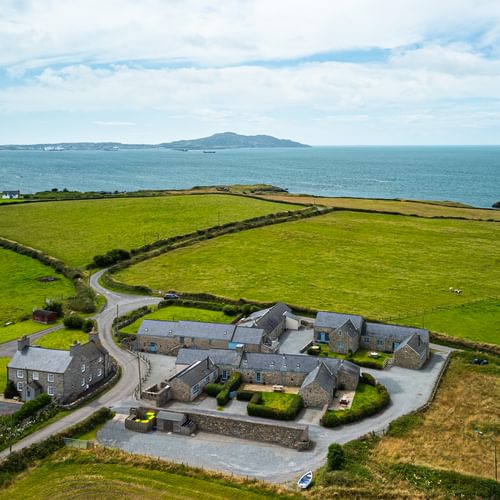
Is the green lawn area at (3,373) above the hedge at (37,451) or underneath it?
above

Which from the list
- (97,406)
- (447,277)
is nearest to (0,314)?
(97,406)

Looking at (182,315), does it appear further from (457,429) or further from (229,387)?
(457,429)

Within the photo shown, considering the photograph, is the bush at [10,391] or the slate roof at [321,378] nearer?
the slate roof at [321,378]

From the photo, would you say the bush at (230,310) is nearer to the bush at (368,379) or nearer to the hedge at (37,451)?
the bush at (368,379)

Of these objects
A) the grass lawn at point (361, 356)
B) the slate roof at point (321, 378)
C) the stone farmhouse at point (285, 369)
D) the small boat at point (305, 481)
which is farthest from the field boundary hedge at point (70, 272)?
the small boat at point (305, 481)

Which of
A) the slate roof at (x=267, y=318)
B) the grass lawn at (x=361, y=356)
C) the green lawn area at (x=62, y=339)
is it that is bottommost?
the grass lawn at (x=361, y=356)
